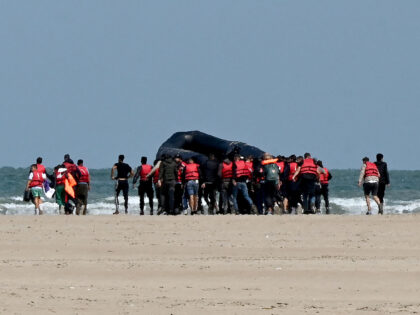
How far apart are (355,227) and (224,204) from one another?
254 inches

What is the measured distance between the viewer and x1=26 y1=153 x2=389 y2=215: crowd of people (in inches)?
1265

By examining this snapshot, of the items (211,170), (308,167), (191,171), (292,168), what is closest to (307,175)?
(308,167)

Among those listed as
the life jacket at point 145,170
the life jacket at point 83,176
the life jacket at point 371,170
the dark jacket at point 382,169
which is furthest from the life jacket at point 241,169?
the life jacket at point 83,176

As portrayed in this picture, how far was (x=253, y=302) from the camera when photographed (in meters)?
14.6

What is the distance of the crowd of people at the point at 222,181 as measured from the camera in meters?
32.1

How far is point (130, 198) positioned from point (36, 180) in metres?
34.0

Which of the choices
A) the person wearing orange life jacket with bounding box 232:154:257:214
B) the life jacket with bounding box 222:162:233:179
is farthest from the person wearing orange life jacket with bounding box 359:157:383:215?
the life jacket with bounding box 222:162:233:179

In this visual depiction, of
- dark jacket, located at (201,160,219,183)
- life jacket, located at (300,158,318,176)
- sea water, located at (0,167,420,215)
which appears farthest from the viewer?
sea water, located at (0,167,420,215)

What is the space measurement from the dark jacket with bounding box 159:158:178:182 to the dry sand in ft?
7.73

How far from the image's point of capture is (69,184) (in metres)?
32.2

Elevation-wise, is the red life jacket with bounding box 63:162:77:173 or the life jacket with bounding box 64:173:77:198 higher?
the red life jacket with bounding box 63:162:77:173

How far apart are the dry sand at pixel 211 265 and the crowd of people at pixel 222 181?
2.39 m

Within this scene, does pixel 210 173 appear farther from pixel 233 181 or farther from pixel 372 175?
pixel 372 175

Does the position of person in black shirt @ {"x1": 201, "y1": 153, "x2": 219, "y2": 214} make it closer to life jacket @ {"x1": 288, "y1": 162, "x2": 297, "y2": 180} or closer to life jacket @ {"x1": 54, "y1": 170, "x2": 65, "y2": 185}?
life jacket @ {"x1": 288, "y1": 162, "x2": 297, "y2": 180}
